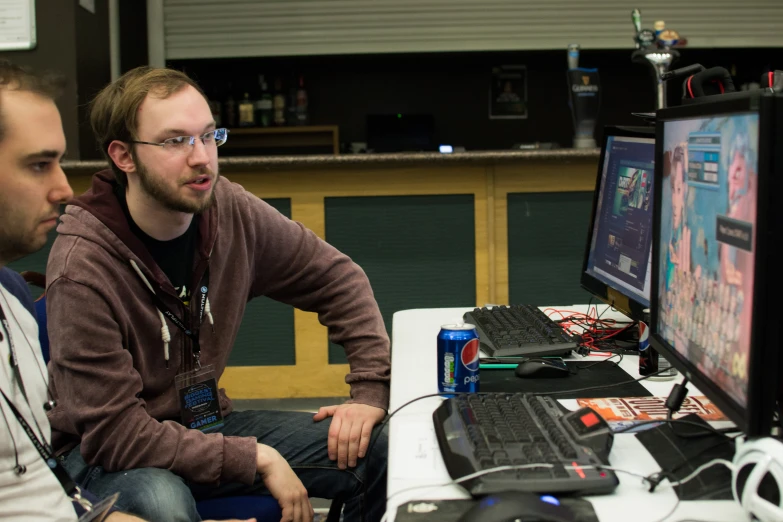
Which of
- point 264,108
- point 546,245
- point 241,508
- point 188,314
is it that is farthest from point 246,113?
point 241,508

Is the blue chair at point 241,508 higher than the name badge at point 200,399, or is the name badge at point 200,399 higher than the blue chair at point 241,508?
the name badge at point 200,399

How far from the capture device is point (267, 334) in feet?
10.4

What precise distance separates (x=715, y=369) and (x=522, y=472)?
0.25 m

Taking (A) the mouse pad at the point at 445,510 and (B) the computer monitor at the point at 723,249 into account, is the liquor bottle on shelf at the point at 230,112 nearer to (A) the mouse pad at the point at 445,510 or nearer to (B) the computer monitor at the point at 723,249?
(B) the computer monitor at the point at 723,249

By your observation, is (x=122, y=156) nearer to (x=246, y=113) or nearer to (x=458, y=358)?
(x=458, y=358)

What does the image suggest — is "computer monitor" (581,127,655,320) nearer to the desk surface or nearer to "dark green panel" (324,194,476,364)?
the desk surface

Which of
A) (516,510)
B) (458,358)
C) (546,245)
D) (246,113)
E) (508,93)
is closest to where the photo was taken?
(516,510)

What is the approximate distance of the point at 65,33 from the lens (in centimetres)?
338

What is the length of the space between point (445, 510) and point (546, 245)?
248cm

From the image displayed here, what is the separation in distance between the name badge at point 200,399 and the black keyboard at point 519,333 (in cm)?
53

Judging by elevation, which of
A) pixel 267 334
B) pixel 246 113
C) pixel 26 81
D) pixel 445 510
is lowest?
pixel 267 334

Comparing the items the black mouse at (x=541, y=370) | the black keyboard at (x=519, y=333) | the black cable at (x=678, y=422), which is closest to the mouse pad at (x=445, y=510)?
the black cable at (x=678, y=422)

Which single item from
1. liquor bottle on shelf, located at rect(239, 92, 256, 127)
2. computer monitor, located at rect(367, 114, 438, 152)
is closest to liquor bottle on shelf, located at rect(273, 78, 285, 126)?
liquor bottle on shelf, located at rect(239, 92, 256, 127)

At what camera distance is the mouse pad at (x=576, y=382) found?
121 cm
